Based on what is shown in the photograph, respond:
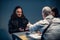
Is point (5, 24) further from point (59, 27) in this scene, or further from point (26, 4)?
point (59, 27)

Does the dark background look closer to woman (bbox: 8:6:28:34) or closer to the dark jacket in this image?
woman (bbox: 8:6:28:34)

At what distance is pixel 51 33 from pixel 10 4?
3.92 m

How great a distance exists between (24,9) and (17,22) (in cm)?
83

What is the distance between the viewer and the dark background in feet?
17.9

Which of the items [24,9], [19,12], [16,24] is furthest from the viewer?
[24,9]

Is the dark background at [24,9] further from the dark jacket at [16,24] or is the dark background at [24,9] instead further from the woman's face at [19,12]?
the dark jacket at [16,24]

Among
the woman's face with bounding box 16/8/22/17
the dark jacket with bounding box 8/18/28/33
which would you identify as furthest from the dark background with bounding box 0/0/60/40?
the dark jacket with bounding box 8/18/28/33

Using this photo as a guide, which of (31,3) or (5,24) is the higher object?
(31,3)

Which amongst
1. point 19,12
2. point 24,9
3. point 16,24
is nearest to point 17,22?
point 16,24

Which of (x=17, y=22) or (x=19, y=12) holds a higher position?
(x=19, y=12)

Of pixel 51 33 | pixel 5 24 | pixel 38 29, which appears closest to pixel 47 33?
pixel 51 33

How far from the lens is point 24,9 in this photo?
566 centimetres

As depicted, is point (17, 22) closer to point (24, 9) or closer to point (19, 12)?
point (19, 12)

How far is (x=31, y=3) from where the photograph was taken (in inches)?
227
